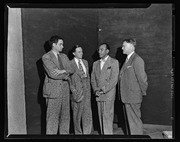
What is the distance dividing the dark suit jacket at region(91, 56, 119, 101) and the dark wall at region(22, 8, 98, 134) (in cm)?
89

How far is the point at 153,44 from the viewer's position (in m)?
5.13

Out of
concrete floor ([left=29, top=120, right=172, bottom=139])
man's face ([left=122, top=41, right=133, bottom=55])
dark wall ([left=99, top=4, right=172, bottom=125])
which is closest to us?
man's face ([left=122, top=41, right=133, bottom=55])

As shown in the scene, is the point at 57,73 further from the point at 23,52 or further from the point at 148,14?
the point at 148,14

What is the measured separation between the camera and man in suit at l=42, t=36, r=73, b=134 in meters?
4.10

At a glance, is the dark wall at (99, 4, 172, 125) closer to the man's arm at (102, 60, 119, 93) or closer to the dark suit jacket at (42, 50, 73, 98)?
the man's arm at (102, 60, 119, 93)

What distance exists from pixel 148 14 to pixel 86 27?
4.23 ft

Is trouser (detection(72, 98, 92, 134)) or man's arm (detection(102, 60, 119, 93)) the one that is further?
trouser (detection(72, 98, 92, 134))

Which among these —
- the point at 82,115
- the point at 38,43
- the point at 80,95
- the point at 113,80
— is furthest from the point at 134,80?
the point at 38,43

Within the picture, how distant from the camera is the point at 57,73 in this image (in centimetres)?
407

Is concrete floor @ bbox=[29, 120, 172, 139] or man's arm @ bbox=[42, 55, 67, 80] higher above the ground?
man's arm @ bbox=[42, 55, 67, 80]

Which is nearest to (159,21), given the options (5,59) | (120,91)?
(120,91)

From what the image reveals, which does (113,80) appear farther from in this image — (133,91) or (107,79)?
(133,91)

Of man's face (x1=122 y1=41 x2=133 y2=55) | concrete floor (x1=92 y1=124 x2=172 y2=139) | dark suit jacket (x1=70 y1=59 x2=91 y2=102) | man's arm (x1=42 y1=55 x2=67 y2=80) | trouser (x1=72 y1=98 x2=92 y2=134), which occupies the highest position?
man's face (x1=122 y1=41 x2=133 y2=55)

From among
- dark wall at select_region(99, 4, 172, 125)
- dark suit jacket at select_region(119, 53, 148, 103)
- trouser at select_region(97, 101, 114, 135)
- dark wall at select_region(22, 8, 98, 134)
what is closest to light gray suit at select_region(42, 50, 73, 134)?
dark wall at select_region(22, 8, 98, 134)
